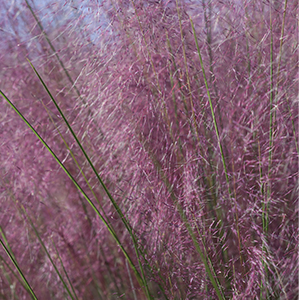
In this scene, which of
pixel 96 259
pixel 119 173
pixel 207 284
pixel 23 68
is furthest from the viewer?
pixel 96 259

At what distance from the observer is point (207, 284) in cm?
76

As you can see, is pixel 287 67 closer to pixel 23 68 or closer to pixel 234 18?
pixel 234 18

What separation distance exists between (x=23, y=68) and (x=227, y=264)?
91 centimetres

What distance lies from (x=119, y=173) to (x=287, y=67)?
1.64ft

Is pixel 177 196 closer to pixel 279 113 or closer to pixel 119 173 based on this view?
pixel 119 173

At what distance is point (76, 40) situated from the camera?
83 cm

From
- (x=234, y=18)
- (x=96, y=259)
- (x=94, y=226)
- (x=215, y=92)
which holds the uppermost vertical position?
(x=234, y=18)

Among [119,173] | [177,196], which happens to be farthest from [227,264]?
[119,173]

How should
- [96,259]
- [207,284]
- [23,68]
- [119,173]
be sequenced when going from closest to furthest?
[207,284], [119,173], [23,68], [96,259]

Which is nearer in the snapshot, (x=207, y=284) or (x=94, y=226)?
(x=207, y=284)

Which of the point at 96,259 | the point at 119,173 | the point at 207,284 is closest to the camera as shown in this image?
the point at 207,284

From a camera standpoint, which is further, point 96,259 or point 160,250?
point 96,259

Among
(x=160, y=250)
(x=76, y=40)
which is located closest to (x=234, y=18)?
(x=76, y=40)

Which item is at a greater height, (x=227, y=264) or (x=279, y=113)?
(x=279, y=113)
